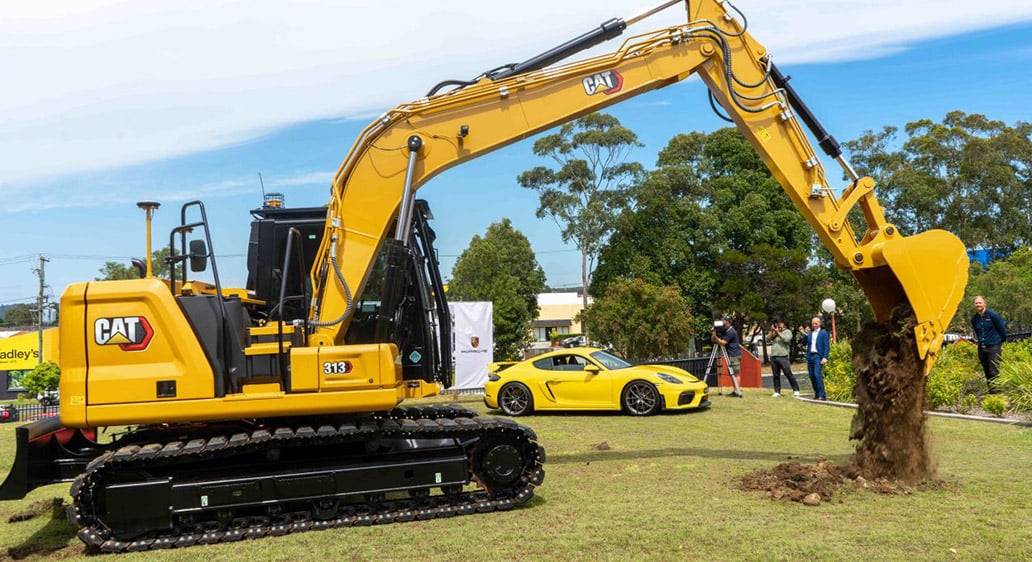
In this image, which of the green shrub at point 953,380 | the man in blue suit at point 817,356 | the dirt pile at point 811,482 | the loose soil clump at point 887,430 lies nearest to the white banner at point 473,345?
the man in blue suit at point 817,356

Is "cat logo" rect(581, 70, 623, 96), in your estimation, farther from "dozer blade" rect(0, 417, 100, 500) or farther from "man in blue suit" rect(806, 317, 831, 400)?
"man in blue suit" rect(806, 317, 831, 400)

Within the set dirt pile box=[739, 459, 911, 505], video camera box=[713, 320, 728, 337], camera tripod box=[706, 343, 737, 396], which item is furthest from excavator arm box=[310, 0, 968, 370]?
camera tripod box=[706, 343, 737, 396]

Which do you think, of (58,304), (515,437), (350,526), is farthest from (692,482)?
(58,304)

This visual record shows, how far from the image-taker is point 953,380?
14.6 meters

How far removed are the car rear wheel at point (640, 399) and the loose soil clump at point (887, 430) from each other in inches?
264

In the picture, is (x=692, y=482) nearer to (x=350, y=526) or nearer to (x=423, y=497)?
(x=423, y=497)

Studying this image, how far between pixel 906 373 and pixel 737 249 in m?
34.6

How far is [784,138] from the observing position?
8805 millimetres

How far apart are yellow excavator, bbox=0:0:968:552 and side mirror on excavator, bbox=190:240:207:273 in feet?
0.05

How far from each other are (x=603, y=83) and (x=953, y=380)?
9754mm

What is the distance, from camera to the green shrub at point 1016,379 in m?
12.8

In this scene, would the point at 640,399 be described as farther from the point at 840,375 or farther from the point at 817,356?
the point at 840,375

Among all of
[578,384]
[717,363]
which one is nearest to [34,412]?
[578,384]

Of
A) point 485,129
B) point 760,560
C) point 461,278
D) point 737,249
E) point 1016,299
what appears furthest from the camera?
point 461,278
